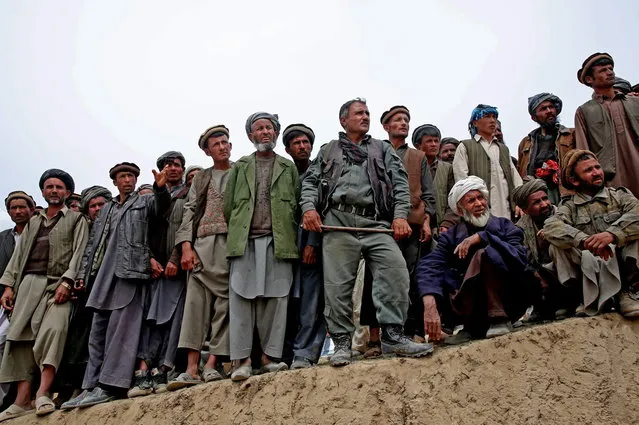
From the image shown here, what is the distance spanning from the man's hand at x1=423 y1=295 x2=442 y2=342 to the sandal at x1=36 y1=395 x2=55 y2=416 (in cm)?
330

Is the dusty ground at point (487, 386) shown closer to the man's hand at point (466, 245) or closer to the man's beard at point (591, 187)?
the man's hand at point (466, 245)

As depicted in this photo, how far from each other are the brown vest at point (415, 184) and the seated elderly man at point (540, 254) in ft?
2.76

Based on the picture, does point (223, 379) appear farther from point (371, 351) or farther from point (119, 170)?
point (119, 170)

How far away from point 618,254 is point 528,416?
4.65ft

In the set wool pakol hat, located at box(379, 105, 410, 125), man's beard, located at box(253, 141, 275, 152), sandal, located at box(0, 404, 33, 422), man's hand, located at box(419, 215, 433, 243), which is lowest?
sandal, located at box(0, 404, 33, 422)

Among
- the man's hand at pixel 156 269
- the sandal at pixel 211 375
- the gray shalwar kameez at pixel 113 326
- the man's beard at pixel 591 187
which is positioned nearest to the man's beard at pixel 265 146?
the man's hand at pixel 156 269

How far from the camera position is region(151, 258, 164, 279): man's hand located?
5.11 m

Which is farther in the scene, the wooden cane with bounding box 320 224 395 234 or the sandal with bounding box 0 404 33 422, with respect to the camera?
the sandal with bounding box 0 404 33 422

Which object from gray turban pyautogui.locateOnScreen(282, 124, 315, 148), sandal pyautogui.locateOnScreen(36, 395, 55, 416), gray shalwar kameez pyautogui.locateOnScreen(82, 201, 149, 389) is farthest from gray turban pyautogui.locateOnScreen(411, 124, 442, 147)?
sandal pyautogui.locateOnScreen(36, 395, 55, 416)

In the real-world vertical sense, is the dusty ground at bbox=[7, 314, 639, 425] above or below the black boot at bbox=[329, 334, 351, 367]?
below

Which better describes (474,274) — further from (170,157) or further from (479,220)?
→ (170,157)

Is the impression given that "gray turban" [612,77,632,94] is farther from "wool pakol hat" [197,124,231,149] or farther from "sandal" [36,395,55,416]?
"sandal" [36,395,55,416]

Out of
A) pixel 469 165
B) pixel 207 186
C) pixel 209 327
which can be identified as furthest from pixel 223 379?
pixel 469 165

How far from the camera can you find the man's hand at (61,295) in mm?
5270
